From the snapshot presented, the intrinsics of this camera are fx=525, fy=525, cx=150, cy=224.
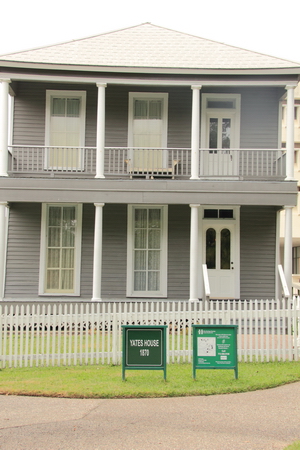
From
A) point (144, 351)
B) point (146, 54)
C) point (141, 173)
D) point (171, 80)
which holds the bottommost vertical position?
point (144, 351)

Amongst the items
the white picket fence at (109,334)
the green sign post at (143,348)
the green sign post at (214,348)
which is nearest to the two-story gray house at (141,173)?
the white picket fence at (109,334)

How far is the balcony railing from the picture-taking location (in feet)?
50.1

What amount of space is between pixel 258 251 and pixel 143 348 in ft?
28.2

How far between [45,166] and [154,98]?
157 inches

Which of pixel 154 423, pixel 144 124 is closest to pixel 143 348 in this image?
pixel 154 423

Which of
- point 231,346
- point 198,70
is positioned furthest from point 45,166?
point 231,346

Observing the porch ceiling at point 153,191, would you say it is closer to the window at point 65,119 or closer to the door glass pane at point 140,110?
the window at point 65,119

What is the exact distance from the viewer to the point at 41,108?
16203 mm

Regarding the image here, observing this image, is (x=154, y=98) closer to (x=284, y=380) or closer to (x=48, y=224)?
(x=48, y=224)

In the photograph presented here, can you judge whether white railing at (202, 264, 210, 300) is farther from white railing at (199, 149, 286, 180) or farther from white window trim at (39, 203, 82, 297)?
white window trim at (39, 203, 82, 297)

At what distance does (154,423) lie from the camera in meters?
6.32

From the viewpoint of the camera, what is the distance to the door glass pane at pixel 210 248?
1619 cm

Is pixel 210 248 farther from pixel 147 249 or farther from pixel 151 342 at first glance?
pixel 151 342

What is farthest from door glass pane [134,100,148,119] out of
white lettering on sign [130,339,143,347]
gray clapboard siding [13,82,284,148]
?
white lettering on sign [130,339,143,347]
